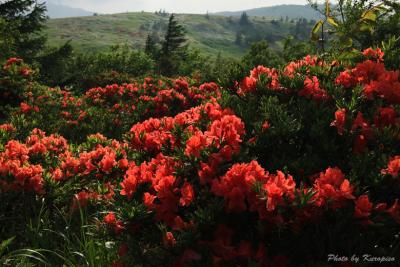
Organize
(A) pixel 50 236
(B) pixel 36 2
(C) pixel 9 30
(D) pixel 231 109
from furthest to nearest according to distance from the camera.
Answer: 1. (B) pixel 36 2
2. (C) pixel 9 30
3. (A) pixel 50 236
4. (D) pixel 231 109

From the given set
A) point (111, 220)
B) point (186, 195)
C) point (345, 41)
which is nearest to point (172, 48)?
point (345, 41)

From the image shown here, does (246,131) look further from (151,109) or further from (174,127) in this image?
(151,109)

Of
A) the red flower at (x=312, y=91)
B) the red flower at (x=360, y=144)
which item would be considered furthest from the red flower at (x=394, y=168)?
the red flower at (x=312, y=91)

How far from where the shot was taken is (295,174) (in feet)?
10.6

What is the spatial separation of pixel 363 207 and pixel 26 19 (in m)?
31.8

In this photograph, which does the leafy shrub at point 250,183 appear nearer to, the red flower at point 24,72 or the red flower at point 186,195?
the red flower at point 186,195

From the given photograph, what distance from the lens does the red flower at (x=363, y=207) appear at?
2523 millimetres

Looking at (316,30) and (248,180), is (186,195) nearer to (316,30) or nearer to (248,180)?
(248,180)

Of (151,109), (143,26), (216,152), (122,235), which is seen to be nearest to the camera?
(122,235)

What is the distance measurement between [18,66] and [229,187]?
1178 cm

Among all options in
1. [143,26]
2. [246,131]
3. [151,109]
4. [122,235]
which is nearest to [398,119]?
[246,131]

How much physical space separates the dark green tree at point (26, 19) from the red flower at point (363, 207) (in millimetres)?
25875

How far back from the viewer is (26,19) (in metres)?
29.0

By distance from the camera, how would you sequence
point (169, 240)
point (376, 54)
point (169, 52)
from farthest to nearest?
1. point (169, 52)
2. point (376, 54)
3. point (169, 240)
